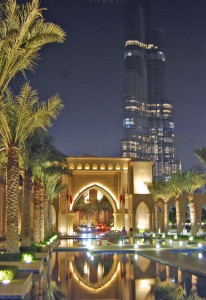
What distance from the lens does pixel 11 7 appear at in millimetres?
12164

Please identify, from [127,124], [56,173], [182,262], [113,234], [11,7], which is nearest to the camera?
[11,7]

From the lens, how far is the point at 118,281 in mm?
13945

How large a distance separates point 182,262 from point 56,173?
14.3m

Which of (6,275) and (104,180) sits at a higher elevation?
(104,180)

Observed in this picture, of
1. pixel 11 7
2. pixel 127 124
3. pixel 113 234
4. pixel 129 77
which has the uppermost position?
pixel 129 77

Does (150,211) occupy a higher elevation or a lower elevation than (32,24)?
lower

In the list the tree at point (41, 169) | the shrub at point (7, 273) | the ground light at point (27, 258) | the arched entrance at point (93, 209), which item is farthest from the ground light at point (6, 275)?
→ the arched entrance at point (93, 209)

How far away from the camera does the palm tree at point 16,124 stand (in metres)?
15.5

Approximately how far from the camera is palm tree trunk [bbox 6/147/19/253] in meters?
15.4

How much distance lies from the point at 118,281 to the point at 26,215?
819 centimetres

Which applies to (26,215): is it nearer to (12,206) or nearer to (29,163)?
(29,163)

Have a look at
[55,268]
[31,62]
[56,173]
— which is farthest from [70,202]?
[31,62]

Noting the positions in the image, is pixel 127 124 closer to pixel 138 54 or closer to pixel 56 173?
pixel 138 54

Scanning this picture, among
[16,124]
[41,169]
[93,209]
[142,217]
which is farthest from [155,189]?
[93,209]
